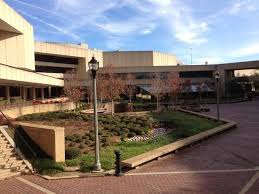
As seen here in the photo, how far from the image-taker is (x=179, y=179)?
559 inches

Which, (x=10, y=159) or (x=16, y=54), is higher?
(x=16, y=54)

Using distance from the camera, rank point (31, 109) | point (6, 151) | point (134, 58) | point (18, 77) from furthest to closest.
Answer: point (134, 58) < point (18, 77) < point (31, 109) < point (6, 151)

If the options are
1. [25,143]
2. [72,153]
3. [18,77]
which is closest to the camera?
[72,153]

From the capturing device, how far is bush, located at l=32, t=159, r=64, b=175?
1592cm

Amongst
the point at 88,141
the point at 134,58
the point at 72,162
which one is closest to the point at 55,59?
the point at 134,58

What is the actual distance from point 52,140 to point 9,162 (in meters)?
1.93

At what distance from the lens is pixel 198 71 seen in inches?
3438

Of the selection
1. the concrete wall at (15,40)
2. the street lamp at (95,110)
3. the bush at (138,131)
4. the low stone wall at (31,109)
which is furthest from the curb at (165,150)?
the concrete wall at (15,40)

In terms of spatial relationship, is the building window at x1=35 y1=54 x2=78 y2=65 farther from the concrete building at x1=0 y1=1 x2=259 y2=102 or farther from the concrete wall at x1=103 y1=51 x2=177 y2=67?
the concrete wall at x1=103 y1=51 x2=177 y2=67

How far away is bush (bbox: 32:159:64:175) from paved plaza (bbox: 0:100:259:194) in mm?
619

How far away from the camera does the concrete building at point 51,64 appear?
4869 cm

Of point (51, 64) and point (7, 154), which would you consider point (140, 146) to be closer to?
point (7, 154)

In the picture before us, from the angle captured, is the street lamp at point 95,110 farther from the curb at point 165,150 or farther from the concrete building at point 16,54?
the concrete building at point 16,54

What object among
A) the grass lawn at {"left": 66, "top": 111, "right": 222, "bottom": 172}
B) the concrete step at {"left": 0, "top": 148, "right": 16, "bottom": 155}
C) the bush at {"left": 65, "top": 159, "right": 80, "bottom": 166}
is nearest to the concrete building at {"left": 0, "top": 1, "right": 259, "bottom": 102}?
the grass lawn at {"left": 66, "top": 111, "right": 222, "bottom": 172}
